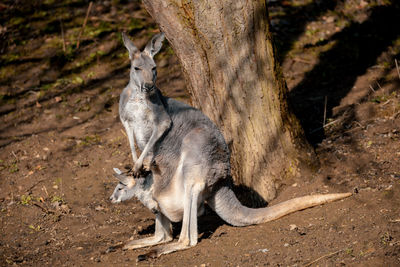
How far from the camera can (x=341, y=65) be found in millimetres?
7207

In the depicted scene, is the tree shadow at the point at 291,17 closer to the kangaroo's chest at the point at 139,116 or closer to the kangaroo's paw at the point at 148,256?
the kangaroo's chest at the point at 139,116

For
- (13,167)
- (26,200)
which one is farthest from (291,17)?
(26,200)

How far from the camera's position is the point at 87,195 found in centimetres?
539

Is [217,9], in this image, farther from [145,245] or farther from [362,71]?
[362,71]

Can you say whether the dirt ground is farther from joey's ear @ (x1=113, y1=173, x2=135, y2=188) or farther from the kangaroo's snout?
the kangaroo's snout

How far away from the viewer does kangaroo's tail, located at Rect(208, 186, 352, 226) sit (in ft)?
14.2

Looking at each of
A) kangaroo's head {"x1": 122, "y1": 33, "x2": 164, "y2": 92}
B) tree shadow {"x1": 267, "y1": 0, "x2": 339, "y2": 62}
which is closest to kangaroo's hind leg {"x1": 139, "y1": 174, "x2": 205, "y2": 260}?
kangaroo's head {"x1": 122, "y1": 33, "x2": 164, "y2": 92}

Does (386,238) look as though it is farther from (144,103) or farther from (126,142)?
(126,142)

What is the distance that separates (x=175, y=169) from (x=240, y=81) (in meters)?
1.02

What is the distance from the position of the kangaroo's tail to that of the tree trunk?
472mm

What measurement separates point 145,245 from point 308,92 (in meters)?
3.50

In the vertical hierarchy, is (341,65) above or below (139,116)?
below

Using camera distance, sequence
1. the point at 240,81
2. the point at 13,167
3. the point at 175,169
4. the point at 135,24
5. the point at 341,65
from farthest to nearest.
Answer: the point at 135,24 → the point at 341,65 → the point at 13,167 → the point at 240,81 → the point at 175,169

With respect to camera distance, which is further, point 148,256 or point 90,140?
point 90,140
